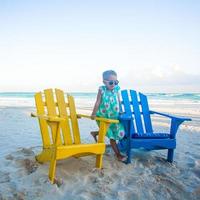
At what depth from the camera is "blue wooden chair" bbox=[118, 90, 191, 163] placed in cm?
396

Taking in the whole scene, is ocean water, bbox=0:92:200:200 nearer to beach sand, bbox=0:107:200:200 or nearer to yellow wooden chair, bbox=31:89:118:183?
beach sand, bbox=0:107:200:200

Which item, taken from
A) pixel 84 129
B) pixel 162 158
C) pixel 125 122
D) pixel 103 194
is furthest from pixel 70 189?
pixel 84 129

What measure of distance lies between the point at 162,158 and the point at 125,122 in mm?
962

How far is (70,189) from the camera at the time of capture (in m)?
2.96

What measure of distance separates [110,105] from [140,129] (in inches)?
33.3

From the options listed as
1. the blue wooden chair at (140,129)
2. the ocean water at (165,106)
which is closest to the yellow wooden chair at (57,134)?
the blue wooden chair at (140,129)

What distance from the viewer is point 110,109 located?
13.5ft

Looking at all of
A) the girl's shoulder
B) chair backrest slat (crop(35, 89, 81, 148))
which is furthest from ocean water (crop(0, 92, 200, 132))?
chair backrest slat (crop(35, 89, 81, 148))

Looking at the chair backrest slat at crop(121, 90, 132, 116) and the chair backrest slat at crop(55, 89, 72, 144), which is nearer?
the chair backrest slat at crop(55, 89, 72, 144)

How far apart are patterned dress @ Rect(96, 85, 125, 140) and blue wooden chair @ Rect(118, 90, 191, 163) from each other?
0.12m

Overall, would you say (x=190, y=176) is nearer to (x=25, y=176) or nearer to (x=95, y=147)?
(x=95, y=147)

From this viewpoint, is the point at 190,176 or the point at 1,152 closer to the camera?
the point at 190,176

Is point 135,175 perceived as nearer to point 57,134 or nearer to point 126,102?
point 57,134

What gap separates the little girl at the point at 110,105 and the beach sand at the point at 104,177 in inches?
14.1
